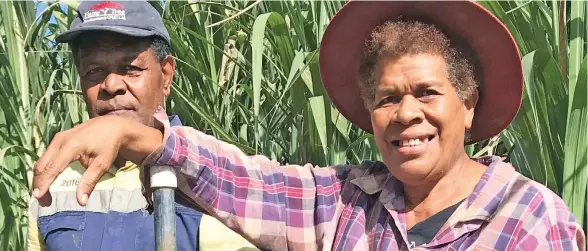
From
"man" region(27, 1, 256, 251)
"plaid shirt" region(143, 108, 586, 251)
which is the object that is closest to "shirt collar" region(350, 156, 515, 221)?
"plaid shirt" region(143, 108, 586, 251)

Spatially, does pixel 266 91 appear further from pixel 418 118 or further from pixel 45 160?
pixel 45 160

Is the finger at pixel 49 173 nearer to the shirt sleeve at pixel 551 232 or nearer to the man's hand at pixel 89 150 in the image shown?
the man's hand at pixel 89 150

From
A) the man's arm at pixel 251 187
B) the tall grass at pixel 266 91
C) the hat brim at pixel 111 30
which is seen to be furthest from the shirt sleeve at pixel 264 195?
the hat brim at pixel 111 30

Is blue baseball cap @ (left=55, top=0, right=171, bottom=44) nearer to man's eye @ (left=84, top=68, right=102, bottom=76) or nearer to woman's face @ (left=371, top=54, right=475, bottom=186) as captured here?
man's eye @ (left=84, top=68, right=102, bottom=76)

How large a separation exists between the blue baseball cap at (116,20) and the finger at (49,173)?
668mm

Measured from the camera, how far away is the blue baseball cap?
1.41 metres

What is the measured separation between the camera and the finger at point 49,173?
72 centimetres

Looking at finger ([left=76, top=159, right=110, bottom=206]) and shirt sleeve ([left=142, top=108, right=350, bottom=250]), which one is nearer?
finger ([left=76, top=159, right=110, bottom=206])

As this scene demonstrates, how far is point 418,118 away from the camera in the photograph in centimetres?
105

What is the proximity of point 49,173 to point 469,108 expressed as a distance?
0.63 metres

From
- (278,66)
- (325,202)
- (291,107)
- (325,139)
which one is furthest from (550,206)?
(278,66)

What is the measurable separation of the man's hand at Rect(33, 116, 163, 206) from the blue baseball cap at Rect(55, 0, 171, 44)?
52 cm

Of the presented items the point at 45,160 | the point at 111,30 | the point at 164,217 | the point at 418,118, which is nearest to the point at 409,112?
the point at 418,118

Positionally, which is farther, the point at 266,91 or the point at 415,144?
the point at 266,91
